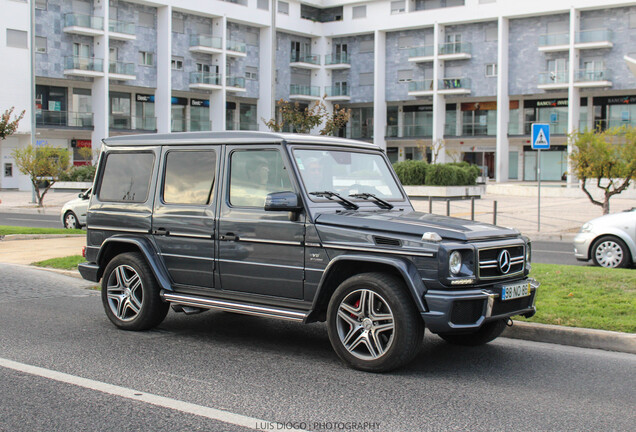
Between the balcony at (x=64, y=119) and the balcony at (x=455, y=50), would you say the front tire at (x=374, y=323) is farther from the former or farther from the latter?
the balcony at (x=455, y=50)

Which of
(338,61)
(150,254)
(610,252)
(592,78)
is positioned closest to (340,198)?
(150,254)

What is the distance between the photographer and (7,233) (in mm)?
17953

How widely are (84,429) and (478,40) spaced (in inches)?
2462

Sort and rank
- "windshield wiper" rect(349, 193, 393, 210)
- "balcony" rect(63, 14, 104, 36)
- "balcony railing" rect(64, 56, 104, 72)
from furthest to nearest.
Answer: "balcony railing" rect(64, 56, 104, 72) < "balcony" rect(63, 14, 104, 36) < "windshield wiper" rect(349, 193, 393, 210)

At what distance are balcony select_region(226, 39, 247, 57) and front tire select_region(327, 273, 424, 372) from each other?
59.8m

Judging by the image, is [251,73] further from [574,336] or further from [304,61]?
[574,336]

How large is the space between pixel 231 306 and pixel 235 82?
5967cm

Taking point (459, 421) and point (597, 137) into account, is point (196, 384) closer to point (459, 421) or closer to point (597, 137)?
point (459, 421)

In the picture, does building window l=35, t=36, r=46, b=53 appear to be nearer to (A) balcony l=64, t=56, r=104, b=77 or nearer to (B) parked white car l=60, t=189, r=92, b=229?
(A) balcony l=64, t=56, r=104, b=77

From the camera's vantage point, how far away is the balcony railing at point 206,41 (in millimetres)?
62188

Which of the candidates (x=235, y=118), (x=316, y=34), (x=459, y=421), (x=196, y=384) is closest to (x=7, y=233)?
(x=196, y=384)

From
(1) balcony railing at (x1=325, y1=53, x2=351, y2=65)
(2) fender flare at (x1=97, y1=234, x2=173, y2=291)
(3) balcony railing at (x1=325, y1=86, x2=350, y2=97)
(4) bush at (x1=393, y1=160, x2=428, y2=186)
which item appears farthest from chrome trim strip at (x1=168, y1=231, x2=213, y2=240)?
(1) balcony railing at (x1=325, y1=53, x2=351, y2=65)

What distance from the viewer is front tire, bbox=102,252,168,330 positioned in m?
7.50

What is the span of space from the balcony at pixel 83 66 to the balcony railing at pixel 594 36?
36342 mm
